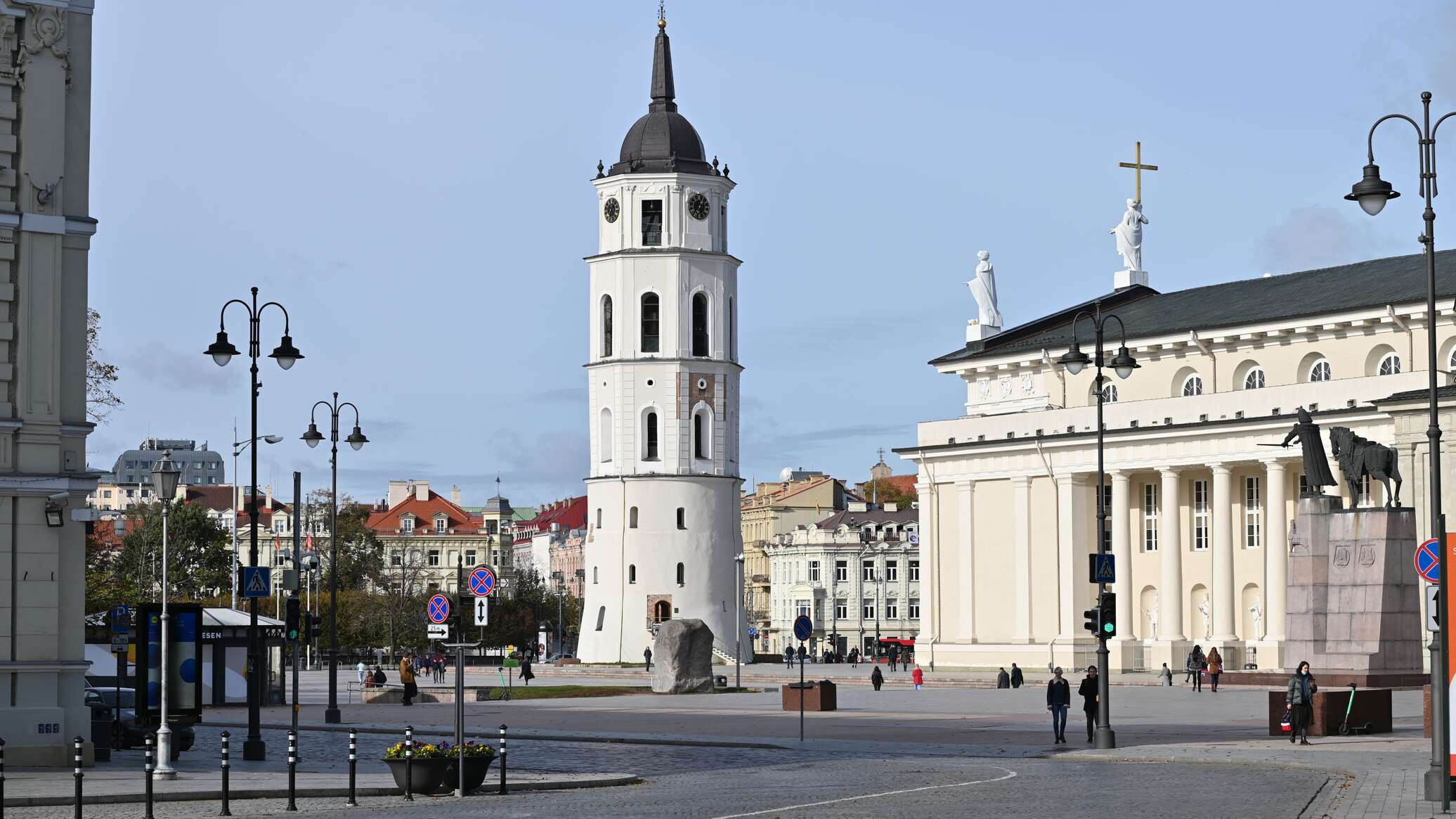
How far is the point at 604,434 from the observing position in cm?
10762

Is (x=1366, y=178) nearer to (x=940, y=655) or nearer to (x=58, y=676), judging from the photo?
(x=58, y=676)

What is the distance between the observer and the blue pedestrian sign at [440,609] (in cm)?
3038

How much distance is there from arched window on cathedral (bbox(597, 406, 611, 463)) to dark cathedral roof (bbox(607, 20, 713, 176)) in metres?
11.9

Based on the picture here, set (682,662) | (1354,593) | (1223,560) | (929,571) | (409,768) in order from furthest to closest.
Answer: (929,571) < (1223,560) < (682,662) < (1354,593) < (409,768)

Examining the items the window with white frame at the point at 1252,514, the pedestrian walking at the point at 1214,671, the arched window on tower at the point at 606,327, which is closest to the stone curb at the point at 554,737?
the pedestrian walking at the point at 1214,671

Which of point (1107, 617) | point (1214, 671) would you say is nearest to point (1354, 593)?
point (1107, 617)

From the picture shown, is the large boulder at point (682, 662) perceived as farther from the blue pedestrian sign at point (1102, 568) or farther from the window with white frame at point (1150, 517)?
the blue pedestrian sign at point (1102, 568)

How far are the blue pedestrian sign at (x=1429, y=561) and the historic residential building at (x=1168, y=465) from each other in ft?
173

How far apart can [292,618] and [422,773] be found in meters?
15.1

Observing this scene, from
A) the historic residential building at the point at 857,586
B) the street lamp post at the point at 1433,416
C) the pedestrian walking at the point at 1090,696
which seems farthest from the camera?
the historic residential building at the point at 857,586

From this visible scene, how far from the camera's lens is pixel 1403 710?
48375 millimetres

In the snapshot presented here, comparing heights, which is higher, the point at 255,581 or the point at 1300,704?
the point at 255,581

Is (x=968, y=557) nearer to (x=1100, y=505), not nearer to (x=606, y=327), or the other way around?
(x=606, y=327)

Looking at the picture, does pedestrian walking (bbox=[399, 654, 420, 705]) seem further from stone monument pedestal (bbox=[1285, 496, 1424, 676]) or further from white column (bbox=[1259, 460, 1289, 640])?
white column (bbox=[1259, 460, 1289, 640])
